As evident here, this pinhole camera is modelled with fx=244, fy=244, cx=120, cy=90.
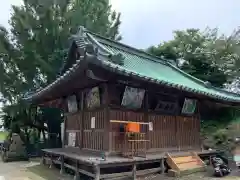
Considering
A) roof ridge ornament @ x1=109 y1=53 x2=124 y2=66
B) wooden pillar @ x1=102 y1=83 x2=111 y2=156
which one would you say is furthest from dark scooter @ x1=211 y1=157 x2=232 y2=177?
A: roof ridge ornament @ x1=109 y1=53 x2=124 y2=66

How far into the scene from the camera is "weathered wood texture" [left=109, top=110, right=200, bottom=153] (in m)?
8.20

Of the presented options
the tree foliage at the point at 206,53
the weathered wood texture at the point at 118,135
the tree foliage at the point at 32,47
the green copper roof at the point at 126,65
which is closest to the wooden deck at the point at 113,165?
the weathered wood texture at the point at 118,135

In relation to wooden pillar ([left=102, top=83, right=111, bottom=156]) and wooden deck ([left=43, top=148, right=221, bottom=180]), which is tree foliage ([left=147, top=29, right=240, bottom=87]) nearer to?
wooden deck ([left=43, top=148, right=221, bottom=180])

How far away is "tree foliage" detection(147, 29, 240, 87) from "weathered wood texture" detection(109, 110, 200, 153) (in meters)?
7.99

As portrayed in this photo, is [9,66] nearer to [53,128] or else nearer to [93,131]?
[53,128]

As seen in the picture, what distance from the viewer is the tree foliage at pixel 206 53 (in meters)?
18.1

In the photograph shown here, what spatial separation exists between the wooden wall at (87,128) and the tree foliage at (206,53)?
37.6 ft

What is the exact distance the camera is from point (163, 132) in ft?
32.2

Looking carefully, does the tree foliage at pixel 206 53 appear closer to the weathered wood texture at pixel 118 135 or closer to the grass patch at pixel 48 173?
the weathered wood texture at pixel 118 135

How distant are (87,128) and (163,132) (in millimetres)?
3038

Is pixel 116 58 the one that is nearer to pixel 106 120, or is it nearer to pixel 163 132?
pixel 106 120

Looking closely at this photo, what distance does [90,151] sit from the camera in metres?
8.88

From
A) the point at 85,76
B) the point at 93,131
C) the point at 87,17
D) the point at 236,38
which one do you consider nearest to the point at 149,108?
the point at 93,131

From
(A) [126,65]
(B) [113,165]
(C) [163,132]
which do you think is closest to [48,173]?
(B) [113,165]
